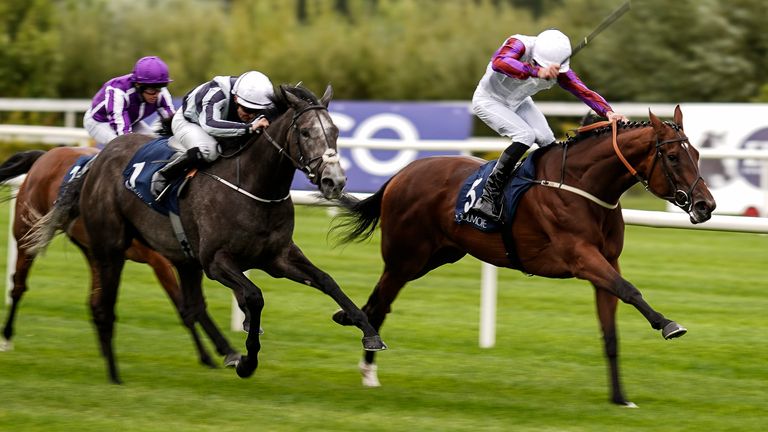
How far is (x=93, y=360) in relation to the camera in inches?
286

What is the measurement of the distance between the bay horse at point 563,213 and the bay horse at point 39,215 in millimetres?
1131

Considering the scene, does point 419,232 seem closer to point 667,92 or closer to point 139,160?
point 139,160

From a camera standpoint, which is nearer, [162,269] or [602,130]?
[602,130]

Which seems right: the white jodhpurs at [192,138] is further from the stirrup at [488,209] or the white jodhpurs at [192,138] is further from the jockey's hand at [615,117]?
the jockey's hand at [615,117]

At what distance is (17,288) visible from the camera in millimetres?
7820

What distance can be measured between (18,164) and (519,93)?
3.37 meters

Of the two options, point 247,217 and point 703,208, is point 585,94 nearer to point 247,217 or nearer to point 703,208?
point 703,208

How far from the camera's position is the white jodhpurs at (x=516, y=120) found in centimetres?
683

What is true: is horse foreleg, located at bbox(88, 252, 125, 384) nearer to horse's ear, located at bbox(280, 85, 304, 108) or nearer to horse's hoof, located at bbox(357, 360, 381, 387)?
horse's hoof, located at bbox(357, 360, 381, 387)

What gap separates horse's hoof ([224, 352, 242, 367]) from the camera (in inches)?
278

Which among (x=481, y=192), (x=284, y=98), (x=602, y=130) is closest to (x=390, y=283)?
(x=481, y=192)

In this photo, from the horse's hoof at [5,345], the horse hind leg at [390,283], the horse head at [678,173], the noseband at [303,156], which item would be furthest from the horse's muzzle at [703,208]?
the horse's hoof at [5,345]

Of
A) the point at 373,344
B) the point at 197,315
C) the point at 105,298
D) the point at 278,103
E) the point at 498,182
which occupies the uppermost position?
the point at 278,103

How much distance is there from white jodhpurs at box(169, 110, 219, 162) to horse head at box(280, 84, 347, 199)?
1.83 feet
